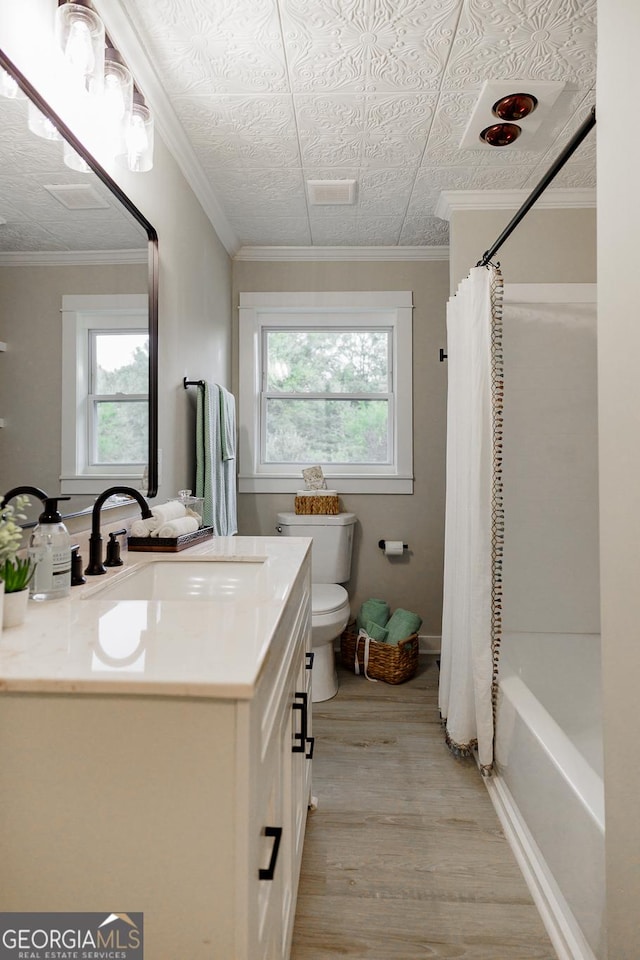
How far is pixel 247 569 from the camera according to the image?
4.58 ft

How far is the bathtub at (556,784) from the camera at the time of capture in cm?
121

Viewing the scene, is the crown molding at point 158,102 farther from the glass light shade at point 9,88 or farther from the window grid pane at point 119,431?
the window grid pane at point 119,431

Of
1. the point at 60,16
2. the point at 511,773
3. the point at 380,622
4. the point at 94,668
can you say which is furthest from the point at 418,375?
the point at 94,668

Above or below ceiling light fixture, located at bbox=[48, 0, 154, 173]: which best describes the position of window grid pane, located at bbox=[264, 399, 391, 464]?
below

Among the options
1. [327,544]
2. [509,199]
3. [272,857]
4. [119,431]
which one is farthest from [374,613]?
[272,857]

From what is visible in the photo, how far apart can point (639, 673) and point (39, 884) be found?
0.89 m

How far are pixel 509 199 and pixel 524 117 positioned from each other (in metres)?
0.63

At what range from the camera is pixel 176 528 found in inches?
63.0

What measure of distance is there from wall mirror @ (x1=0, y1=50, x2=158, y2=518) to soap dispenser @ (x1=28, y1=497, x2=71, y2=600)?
0.15 meters

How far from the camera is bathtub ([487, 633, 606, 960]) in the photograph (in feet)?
3.97

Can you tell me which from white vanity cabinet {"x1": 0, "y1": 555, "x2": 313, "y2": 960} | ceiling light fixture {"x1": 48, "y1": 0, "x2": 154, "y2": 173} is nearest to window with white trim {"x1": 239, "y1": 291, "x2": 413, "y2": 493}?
ceiling light fixture {"x1": 48, "y1": 0, "x2": 154, "y2": 173}

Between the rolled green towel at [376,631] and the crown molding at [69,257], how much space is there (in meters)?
2.09

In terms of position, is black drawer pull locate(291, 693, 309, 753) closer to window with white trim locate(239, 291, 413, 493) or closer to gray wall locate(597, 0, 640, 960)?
gray wall locate(597, 0, 640, 960)

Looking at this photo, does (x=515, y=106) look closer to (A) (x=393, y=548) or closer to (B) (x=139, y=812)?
(A) (x=393, y=548)
